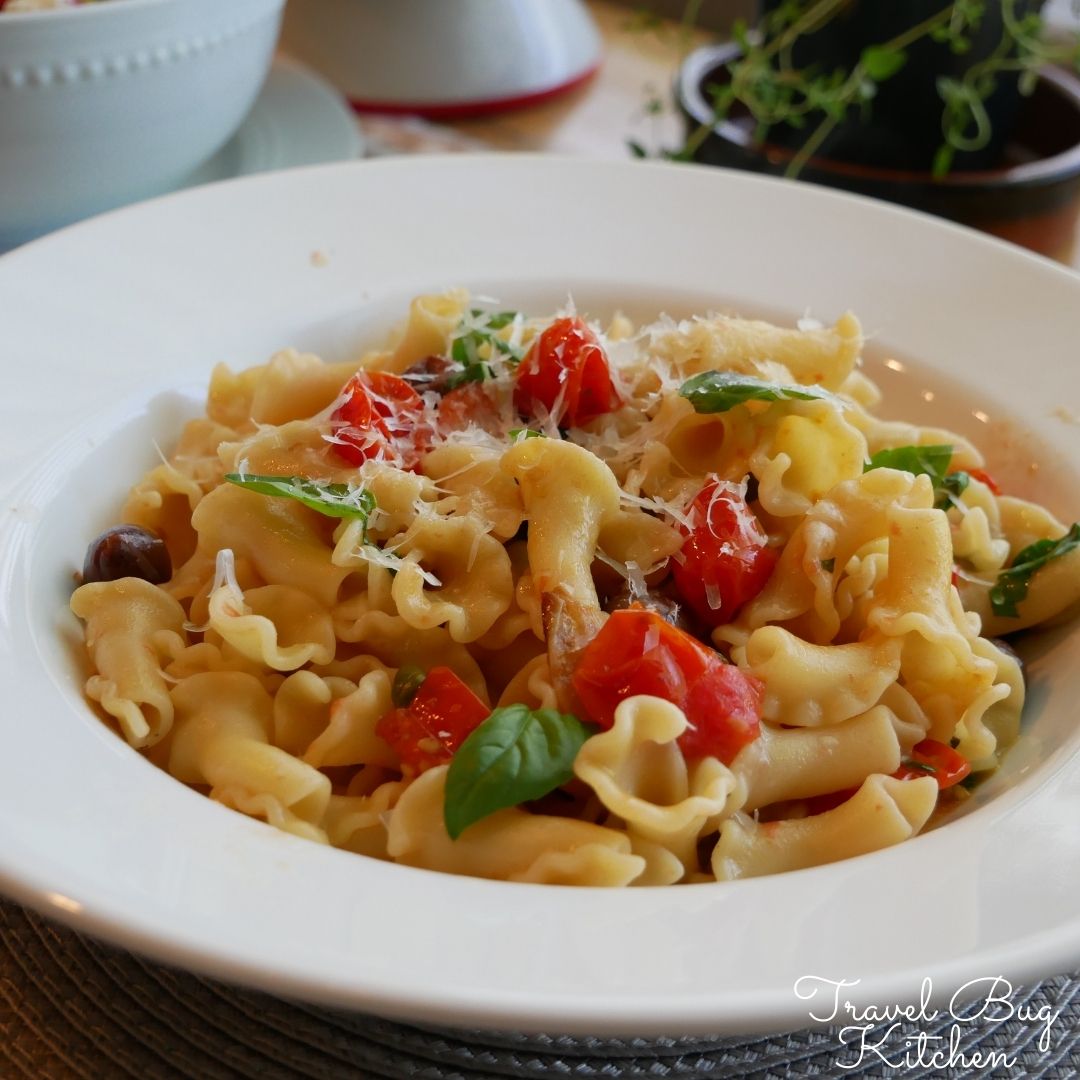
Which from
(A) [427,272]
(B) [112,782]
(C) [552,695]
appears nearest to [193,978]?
(B) [112,782]

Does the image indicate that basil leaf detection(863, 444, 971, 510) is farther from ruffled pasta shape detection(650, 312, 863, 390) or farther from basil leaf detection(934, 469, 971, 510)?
ruffled pasta shape detection(650, 312, 863, 390)

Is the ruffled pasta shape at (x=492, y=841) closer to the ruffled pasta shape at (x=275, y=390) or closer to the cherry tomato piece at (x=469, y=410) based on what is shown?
the cherry tomato piece at (x=469, y=410)

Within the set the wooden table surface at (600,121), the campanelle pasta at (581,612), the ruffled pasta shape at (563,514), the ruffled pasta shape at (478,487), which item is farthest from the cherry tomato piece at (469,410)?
the wooden table surface at (600,121)

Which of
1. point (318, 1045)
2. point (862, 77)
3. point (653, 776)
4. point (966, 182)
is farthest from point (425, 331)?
point (862, 77)

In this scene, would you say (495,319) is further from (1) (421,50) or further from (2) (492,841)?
(1) (421,50)

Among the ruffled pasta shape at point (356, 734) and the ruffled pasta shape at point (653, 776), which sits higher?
the ruffled pasta shape at point (653, 776)

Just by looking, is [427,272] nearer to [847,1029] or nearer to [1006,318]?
[1006,318]

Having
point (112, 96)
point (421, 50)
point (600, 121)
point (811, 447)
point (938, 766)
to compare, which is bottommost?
point (600, 121)
